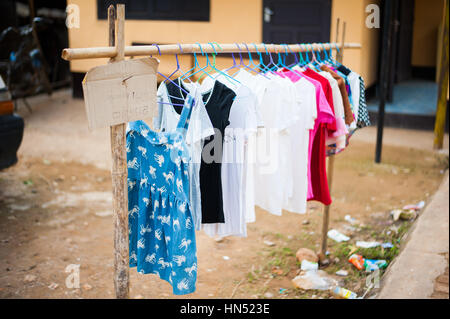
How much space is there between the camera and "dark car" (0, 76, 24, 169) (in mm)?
4477

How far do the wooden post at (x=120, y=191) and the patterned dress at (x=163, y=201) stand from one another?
0.28 meters

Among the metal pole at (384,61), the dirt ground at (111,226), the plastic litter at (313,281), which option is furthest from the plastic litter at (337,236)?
the metal pole at (384,61)

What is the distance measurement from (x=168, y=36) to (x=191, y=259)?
7.09 meters

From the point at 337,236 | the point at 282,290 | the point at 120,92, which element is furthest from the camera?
the point at 337,236

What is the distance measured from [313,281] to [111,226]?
6.04ft

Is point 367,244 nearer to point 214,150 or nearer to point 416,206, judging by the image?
point 416,206

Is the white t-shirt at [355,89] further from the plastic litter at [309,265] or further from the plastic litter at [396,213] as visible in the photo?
the plastic litter at [396,213]

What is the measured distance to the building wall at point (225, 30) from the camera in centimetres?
778

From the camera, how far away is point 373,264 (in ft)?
12.4

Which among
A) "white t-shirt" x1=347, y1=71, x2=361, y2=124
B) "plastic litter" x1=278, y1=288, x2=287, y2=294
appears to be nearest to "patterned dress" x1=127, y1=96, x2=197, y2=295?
"plastic litter" x1=278, y1=288, x2=287, y2=294

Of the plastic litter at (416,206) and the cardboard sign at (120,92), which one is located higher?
the cardboard sign at (120,92)

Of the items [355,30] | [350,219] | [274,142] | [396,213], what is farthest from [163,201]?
[355,30]

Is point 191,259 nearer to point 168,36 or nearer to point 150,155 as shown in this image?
point 150,155
